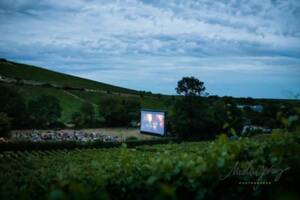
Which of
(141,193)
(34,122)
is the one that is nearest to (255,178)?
(141,193)

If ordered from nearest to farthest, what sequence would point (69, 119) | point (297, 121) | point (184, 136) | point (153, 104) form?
point (297, 121) < point (184, 136) < point (69, 119) < point (153, 104)

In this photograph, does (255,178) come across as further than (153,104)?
No

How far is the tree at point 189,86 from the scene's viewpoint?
69938 mm

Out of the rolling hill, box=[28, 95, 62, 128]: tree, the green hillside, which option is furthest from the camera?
the green hillside

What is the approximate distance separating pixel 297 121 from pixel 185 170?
1505mm

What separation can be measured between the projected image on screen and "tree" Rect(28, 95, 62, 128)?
24486 mm

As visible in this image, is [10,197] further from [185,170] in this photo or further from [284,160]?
[284,160]

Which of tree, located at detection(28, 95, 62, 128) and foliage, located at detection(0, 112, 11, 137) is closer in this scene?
foliage, located at detection(0, 112, 11, 137)

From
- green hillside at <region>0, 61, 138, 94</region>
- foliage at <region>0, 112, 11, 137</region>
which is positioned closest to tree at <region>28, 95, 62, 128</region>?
foliage at <region>0, 112, 11, 137</region>

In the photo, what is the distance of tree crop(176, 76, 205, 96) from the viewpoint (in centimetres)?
6994

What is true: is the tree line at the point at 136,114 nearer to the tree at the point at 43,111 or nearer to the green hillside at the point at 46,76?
the tree at the point at 43,111

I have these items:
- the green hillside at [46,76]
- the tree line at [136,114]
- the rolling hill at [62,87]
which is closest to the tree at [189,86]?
the tree line at [136,114]

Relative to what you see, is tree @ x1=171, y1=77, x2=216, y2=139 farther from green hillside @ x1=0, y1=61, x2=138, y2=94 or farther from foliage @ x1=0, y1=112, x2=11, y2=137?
green hillside @ x1=0, y1=61, x2=138, y2=94

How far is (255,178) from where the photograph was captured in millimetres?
3873
